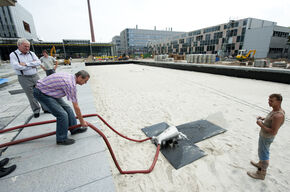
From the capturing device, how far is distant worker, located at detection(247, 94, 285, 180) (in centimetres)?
168

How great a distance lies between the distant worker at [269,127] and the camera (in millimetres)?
1676

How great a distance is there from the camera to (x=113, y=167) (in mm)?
2314

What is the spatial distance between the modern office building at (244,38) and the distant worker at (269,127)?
3736cm

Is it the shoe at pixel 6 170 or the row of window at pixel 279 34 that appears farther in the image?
the row of window at pixel 279 34

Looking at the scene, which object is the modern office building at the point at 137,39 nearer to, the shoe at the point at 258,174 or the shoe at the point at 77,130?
the shoe at the point at 77,130

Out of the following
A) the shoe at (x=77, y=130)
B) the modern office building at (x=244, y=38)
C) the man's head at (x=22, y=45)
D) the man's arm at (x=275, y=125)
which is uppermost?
the modern office building at (x=244, y=38)

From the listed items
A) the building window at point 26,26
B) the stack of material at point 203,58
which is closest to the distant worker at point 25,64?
the stack of material at point 203,58

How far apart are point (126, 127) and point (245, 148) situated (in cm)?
286

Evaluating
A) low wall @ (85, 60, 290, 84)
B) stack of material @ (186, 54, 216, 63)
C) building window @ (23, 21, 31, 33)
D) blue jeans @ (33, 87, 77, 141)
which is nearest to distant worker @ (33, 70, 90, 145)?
blue jeans @ (33, 87, 77, 141)

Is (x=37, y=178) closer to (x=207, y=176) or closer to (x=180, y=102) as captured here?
(x=207, y=176)

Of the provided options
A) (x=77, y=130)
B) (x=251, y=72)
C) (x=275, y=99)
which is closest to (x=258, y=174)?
(x=275, y=99)

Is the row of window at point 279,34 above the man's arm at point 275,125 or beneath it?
above

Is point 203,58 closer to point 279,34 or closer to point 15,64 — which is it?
point 15,64

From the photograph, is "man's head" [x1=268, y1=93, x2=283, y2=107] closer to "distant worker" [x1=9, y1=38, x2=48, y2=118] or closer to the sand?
the sand
